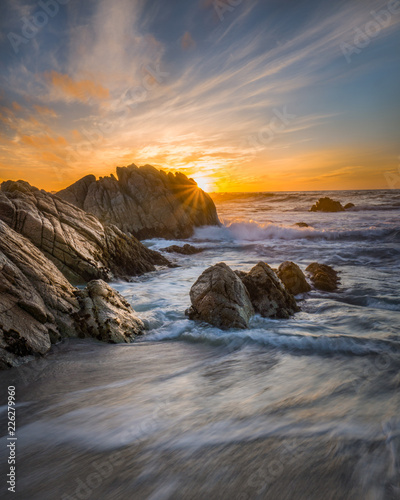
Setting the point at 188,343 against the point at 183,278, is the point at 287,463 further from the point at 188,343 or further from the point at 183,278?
the point at 183,278

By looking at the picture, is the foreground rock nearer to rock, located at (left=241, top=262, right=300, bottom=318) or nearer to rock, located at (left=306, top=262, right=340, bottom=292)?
rock, located at (left=241, top=262, right=300, bottom=318)

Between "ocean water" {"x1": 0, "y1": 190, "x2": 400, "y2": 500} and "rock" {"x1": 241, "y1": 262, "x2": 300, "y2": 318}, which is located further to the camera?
"rock" {"x1": 241, "y1": 262, "x2": 300, "y2": 318}

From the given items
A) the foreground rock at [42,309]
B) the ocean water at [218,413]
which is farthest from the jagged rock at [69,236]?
the ocean water at [218,413]

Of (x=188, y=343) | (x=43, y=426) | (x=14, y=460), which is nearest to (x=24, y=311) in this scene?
(x=43, y=426)

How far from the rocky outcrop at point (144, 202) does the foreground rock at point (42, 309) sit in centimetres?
2066

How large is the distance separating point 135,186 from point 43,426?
28.9 m

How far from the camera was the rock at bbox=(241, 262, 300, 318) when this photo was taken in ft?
25.4

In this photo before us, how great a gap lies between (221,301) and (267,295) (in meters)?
1.94

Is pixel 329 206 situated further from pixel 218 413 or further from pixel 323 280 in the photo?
pixel 218 413

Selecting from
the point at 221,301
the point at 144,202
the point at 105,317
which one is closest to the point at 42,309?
the point at 105,317

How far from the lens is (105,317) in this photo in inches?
237

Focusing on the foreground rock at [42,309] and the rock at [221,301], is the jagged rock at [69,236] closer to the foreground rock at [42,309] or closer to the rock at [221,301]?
the foreground rock at [42,309]

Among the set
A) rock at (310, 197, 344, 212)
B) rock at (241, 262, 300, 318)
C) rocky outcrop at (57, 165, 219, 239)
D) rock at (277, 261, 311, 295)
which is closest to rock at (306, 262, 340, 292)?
rock at (277, 261, 311, 295)

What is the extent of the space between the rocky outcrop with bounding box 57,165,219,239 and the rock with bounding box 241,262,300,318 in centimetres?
1964
